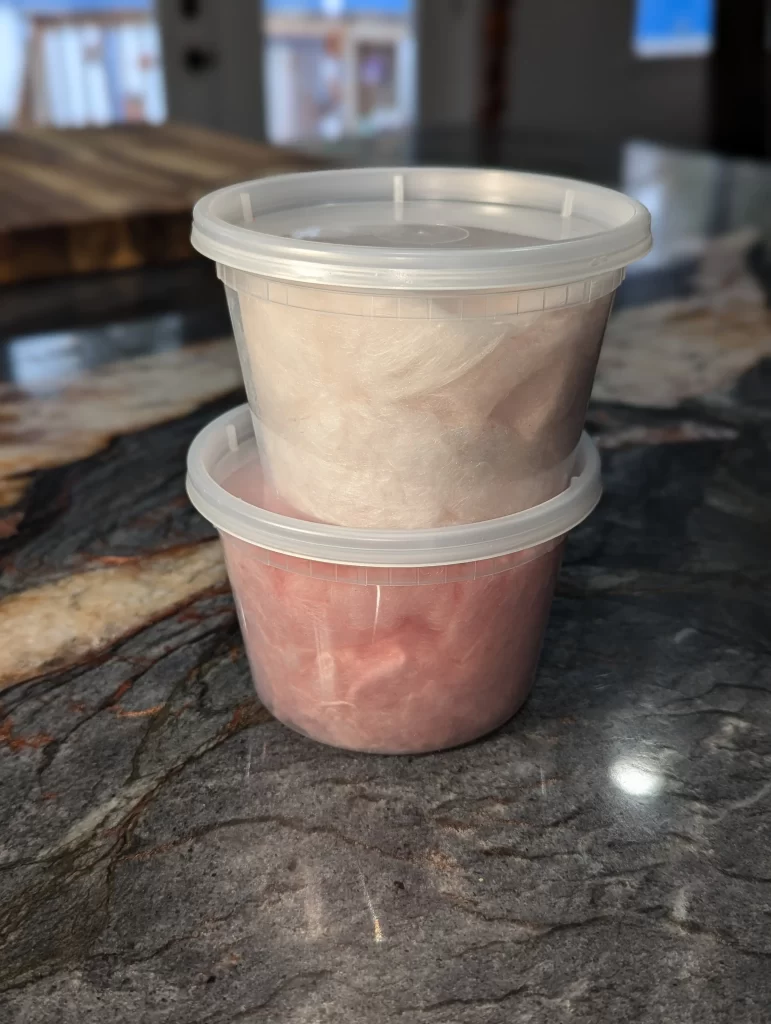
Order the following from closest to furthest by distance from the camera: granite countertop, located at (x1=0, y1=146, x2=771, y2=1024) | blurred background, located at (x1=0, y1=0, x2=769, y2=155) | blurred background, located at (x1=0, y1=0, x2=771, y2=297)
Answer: granite countertop, located at (x1=0, y1=146, x2=771, y2=1024)
blurred background, located at (x1=0, y1=0, x2=771, y2=297)
blurred background, located at (x1=0, y1=0, x2=769, y2=155)

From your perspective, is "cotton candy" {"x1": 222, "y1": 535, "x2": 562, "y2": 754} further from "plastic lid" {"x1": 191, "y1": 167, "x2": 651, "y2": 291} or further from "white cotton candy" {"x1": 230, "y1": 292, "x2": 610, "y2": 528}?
"plastic lid" {"x1": 191, "y1": 167, "x2": 651, "y2": 291}

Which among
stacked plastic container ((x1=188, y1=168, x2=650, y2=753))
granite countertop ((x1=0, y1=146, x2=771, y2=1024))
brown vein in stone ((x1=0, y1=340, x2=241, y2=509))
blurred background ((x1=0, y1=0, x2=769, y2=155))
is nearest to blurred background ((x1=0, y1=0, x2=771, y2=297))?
blurred background ((x1=0, y1=0, x2=769, y2=155))

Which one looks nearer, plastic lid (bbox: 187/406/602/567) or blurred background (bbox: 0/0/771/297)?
plastic lid (bbox: 187/406/602/567)

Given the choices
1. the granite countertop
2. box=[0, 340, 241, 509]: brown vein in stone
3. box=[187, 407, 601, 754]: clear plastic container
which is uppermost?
box=[187, 407, 601, 754]: clear plastic container

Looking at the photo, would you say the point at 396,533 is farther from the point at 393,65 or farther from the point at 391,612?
the point at 393,65

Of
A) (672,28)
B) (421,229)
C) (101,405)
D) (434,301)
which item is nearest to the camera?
(434,301)

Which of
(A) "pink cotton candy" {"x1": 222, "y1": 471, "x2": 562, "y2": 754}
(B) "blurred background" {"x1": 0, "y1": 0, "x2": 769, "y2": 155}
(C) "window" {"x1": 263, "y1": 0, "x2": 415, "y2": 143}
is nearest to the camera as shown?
(A) "pink cotton candy" {"x1": 222, "y1": 471, "x2": 562, "y2": 754}

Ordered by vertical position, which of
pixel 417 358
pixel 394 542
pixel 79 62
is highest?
pixel 79 62

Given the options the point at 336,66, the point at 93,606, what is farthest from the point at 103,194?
the point at 336,66

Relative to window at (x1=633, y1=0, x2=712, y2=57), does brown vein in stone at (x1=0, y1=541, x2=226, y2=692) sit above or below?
below
